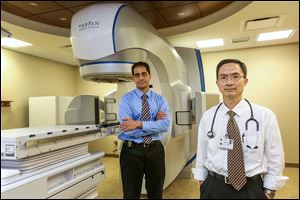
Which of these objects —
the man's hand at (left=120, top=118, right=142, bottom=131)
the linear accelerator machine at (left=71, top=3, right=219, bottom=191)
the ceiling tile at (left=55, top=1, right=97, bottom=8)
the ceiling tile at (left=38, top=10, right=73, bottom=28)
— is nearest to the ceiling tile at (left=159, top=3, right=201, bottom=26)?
the linear accelerator machine at (left=71, top=3, right=219, bottom=191)

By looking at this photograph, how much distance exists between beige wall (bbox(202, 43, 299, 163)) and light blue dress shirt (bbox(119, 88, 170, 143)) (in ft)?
3.81

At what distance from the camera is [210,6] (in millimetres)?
1924

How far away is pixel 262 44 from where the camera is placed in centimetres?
234

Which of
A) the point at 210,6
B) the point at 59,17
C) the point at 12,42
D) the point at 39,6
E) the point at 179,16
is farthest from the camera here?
the point at 179,16

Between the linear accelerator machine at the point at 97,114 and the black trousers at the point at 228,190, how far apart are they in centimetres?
44

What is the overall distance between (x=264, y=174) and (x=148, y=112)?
0.60m

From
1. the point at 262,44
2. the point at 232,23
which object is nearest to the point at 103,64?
the point at 232,23

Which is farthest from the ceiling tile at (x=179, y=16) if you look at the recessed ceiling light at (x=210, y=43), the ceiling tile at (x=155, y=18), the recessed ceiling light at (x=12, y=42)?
the recessed ceiling light at (x=12, y=42)

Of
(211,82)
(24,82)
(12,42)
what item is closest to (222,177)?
(24,82)

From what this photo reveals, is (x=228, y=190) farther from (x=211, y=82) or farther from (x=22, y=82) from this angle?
(x=211, y=82)

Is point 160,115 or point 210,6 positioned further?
point 210,6

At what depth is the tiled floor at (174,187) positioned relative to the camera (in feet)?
3.97

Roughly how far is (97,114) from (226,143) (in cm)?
64

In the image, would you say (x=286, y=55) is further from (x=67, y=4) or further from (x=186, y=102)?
(x=67, y=4)
